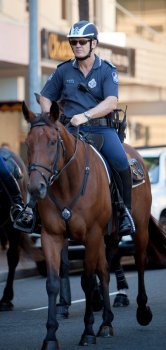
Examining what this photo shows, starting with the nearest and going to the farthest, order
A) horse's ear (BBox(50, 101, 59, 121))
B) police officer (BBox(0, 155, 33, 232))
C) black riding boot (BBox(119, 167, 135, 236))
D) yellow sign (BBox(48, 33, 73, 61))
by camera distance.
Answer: horse's ear (BBox(50, 101, 59, 121)), black riding boot (BBox(119, 167, 135, 236)), police officer (BBox(0, 155, 33, 232)), yellow sign (BBox(48, 33, 73, 61))

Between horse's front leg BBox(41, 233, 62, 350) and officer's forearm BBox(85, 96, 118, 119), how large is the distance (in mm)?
1264

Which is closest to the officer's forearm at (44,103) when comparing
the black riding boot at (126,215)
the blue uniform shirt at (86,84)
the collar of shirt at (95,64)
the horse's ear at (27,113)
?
the blue uniform shirt at (86,84)

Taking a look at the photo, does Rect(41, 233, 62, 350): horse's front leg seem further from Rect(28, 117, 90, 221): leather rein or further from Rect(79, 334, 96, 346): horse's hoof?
Rect(79, 334, 96, 346): horse's hoof

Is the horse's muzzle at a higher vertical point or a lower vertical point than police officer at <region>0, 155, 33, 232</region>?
higher

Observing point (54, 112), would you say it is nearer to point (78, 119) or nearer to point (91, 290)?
point (78, 119)

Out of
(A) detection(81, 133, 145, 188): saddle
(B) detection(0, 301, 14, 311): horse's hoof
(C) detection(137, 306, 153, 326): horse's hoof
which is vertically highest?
(A) detection(81, 133, 145, 188): saddle

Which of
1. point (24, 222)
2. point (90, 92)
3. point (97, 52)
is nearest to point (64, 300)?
point (24, 222)

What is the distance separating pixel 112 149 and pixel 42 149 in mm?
1549

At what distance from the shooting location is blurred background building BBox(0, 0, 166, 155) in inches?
930

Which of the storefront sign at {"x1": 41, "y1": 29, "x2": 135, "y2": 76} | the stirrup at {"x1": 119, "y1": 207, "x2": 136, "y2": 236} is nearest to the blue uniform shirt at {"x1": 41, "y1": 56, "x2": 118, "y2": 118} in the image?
the stirrup at {"x1": 119, "y1": 207, "x2": 136, "y2": 236}

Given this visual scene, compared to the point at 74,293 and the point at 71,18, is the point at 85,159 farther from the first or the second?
the point at 71,18

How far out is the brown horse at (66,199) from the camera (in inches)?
344

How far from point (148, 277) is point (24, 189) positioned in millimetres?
3418

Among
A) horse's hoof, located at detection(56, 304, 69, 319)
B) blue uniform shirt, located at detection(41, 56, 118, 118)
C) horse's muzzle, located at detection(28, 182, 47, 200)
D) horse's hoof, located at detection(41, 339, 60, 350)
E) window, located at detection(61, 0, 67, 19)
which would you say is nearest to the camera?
horse's muzzle, located at detection(28, 182, 47, 200)
